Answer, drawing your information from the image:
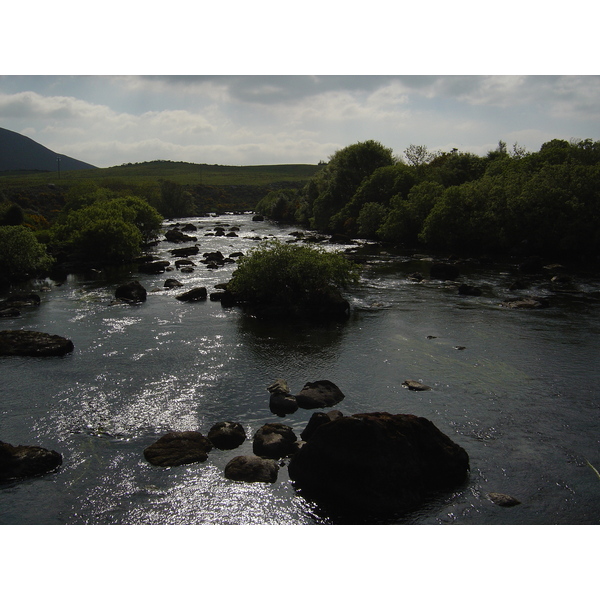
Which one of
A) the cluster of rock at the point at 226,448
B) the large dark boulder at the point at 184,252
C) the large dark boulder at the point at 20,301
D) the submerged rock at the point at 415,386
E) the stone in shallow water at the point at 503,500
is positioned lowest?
the large dark boulder at the point at 184,252

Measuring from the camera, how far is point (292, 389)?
21.8m

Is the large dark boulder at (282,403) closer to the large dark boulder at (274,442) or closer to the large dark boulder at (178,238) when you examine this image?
the large dark boulder at (274,442)

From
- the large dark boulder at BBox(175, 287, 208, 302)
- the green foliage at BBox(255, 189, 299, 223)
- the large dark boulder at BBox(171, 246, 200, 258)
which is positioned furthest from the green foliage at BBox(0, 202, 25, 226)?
the green foliage at BBox(255, 189, 299, 223)

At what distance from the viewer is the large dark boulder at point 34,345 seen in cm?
2703

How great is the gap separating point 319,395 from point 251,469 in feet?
19.0

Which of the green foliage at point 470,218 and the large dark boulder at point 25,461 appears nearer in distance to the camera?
the large dark boulder at point 25,461

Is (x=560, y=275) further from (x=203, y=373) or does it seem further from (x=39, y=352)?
(x=39, y=352)

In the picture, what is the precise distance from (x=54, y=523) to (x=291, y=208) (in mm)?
124502

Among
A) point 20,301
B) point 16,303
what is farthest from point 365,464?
point 20,301

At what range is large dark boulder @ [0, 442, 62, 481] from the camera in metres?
15.1

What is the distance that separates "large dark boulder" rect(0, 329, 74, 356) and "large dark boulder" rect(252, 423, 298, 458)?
15.5 meters

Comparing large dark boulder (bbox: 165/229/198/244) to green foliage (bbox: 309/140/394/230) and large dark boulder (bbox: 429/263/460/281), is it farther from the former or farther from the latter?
large dark boulder (bbox: 429/263/460/281)

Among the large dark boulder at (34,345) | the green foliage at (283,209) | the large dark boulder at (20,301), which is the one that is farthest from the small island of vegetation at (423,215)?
the green foliage at (283,209)

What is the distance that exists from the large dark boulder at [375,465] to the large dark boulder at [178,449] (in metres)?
3.37
